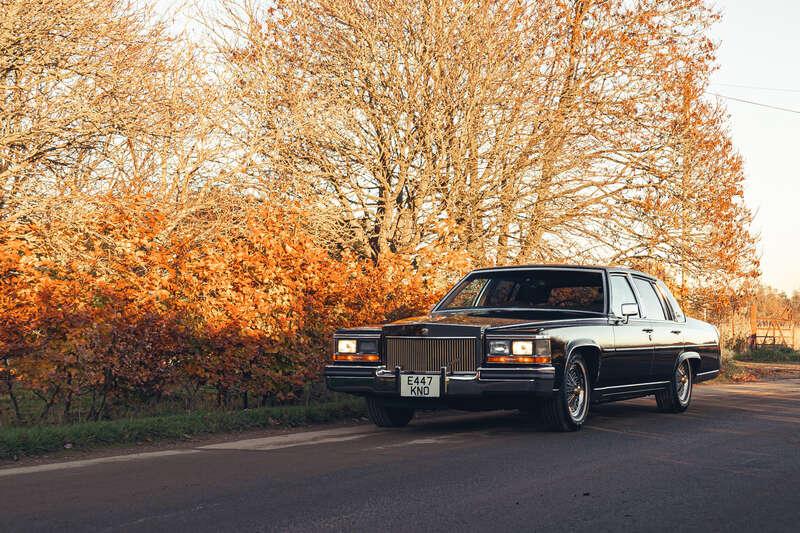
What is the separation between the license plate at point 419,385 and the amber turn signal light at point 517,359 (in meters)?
0.57

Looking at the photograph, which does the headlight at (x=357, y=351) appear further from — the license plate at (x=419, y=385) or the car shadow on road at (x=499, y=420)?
the car shadow on road at (x=499, y=420)

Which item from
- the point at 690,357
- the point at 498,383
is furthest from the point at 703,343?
the point at 498,383

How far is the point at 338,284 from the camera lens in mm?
12508

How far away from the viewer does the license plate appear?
31.4 ft

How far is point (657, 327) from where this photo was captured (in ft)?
40.0

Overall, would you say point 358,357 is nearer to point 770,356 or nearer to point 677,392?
point 677,392

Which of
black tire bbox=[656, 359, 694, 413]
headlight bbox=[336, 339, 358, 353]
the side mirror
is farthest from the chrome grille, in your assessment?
black tire bbox=[656, 359, 694, 413]

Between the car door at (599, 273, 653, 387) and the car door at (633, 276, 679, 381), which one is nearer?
the car door at (599, 273, 653, 387)

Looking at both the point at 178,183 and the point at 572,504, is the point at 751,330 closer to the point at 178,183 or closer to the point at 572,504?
the point at 178,183

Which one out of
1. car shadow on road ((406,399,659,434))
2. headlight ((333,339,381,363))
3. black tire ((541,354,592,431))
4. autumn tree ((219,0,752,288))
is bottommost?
car shadow on road ((406,399,659,434))

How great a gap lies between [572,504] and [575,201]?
1391 cm

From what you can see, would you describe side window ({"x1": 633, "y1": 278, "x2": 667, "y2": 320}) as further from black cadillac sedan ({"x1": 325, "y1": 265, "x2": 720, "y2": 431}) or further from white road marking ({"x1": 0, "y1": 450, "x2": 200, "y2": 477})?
white road marking ({"x1": 0, "y1": 450, "x2": 200, "y2": 477})

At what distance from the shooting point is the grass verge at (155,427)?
845cm

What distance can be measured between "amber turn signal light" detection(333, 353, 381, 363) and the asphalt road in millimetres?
758
